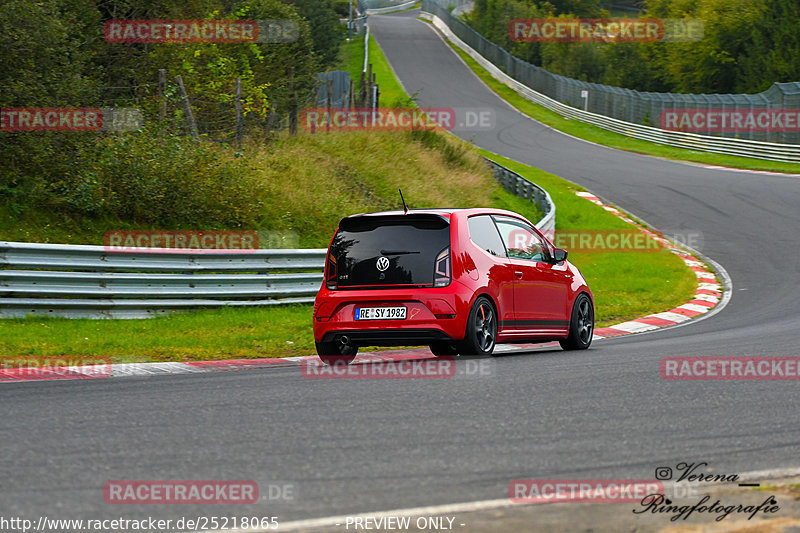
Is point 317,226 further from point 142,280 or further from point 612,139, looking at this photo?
point 612,139

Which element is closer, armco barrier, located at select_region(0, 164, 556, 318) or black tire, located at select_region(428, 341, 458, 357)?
black tire, located at select_region(428, 341, 458, 357)

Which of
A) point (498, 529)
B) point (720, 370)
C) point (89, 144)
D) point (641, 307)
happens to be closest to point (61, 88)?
point (89, 144)

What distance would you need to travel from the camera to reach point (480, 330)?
1009 centimetres

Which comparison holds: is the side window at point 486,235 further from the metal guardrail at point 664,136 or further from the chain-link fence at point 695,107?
the chain-link fence at point 695,107

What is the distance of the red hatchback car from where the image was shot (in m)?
9.80

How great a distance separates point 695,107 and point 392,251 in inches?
1721

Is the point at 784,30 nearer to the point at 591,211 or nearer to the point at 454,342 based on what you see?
→ the point at 591,211

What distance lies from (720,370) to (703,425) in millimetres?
2622

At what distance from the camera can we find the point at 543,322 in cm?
1132

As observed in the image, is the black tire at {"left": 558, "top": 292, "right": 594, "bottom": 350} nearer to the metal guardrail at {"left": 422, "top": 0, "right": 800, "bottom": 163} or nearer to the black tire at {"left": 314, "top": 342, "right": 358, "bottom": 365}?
the black tire at {"left": 314, "top": 342, "right": 358, "bottom": 365}

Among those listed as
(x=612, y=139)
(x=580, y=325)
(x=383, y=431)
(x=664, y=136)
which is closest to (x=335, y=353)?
(x=580, y=325)

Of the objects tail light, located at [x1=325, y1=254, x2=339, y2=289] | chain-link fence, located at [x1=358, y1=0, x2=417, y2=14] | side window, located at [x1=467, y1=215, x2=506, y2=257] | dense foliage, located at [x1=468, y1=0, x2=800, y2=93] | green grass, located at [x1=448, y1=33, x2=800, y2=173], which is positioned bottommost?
green grass, located at [x1=448, y1=33, x2=800, y2=173]

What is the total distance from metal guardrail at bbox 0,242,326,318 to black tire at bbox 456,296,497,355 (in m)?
5.30

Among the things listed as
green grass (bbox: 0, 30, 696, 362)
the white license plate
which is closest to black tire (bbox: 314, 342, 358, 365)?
the white license plate
